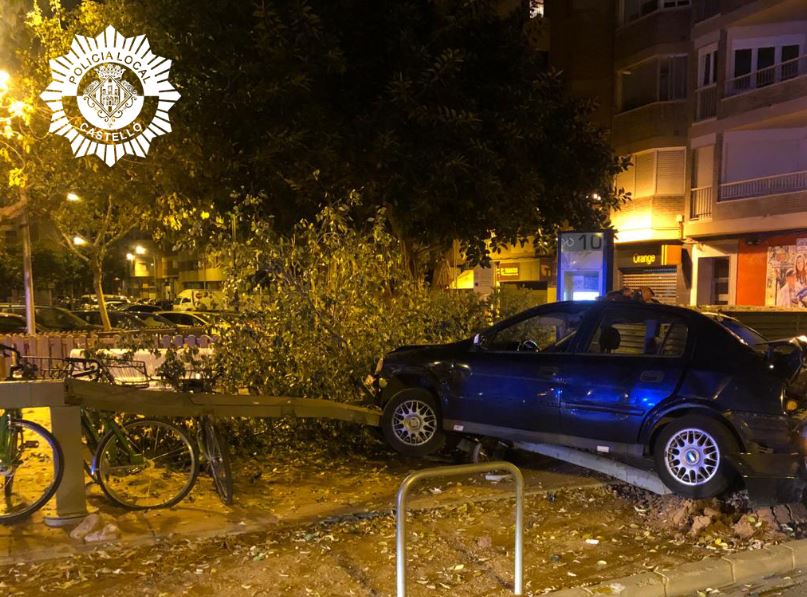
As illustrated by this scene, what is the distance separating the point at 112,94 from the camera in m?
9.94

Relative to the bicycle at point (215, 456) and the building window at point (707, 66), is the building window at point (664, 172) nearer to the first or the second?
the building window at point (707, 66)

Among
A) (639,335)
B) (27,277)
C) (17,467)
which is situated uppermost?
(27,277)

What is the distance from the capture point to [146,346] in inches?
296

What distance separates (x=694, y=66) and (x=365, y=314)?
59.5 ft

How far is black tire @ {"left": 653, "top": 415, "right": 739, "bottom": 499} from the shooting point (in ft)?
16.9

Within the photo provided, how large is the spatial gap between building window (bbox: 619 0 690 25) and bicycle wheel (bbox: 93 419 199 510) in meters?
21.4

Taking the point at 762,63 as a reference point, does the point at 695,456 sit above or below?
below

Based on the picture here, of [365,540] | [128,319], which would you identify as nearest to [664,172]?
[128,319]

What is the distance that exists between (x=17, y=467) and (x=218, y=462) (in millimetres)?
1616

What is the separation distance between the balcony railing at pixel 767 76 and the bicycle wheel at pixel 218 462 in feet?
62.6

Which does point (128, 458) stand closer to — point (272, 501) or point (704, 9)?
point (272, 501)

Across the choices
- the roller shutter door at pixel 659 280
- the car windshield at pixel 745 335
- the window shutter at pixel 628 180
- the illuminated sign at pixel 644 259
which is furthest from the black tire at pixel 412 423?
the window shutter at pixel 628 180

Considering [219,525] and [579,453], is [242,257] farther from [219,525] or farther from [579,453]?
[579,453]

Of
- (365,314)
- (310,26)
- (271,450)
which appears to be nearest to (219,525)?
(271,450)
